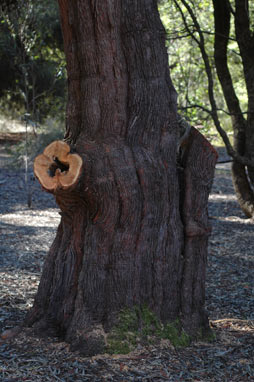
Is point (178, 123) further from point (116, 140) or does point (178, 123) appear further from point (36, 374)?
point (36, 374)

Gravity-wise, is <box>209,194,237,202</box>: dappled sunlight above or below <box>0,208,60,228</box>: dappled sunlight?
above

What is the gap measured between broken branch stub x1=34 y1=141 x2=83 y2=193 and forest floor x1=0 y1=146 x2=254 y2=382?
102 centimetres

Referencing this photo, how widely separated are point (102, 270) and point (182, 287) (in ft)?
1.88

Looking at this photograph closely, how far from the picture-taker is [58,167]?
307cm

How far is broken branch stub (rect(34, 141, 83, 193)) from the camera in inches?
115

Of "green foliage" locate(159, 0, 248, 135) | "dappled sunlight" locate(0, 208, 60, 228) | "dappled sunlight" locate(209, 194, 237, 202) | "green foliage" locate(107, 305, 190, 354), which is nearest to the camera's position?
"green foliage" locate(107, 305, 190, 354)

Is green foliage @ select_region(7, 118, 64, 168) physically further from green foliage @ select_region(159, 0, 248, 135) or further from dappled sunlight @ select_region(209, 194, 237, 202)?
dappled sunlight @ select_region(209, 194, 237, 202)

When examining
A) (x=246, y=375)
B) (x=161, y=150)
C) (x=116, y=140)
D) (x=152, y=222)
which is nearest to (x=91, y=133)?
(x=116, y=140)

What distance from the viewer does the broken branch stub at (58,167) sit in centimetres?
293

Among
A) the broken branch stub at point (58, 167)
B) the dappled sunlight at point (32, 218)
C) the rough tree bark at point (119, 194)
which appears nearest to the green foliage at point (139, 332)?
the rough tree bark at point (119, 194)

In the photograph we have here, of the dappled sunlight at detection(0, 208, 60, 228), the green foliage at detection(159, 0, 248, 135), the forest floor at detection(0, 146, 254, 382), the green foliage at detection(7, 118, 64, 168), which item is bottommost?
the forest floor at detection(0, 146, 254, 382)

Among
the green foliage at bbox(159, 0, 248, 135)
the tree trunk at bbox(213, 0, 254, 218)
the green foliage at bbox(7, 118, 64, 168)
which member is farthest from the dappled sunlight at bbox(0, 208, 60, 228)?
the green foliage at bbox(7, 118, 64, 168)

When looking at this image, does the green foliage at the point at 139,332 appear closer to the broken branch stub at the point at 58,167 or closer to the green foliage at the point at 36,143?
the broken branch stub at the point at 58,167

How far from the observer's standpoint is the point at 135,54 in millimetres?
3207
